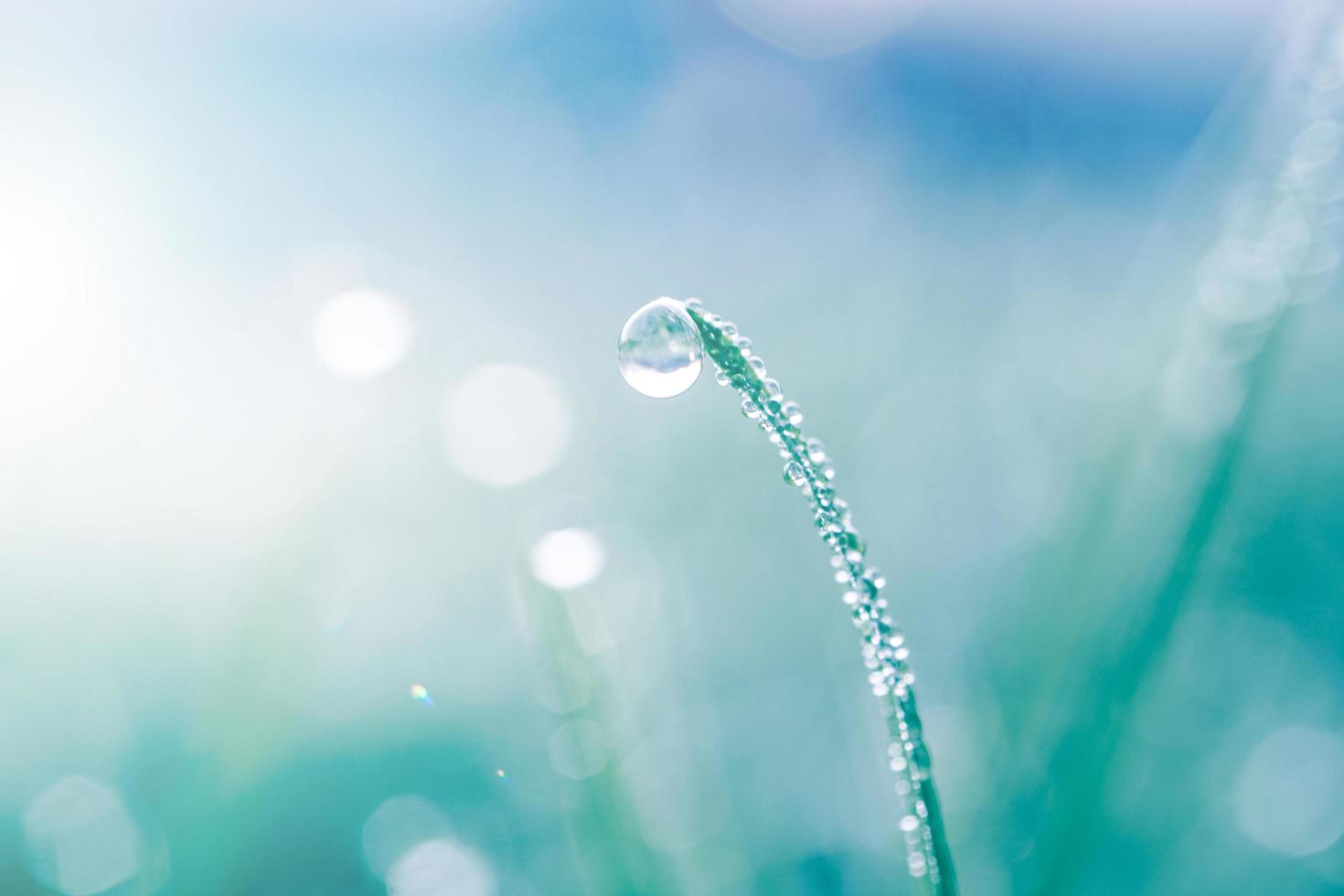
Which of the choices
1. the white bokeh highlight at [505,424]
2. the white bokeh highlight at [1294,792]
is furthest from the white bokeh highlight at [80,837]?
the white bokeh highlight at [1294,792]

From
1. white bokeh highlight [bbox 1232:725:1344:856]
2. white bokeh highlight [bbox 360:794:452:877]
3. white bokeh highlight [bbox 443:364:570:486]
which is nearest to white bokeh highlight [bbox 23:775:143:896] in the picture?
white bokeh highlight [bbox 360:794:452:877]

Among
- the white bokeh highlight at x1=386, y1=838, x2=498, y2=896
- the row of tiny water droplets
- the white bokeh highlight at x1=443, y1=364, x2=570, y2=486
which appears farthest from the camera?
the white bokeh highlight at x1=443, y1=364, x2=570, y2=486

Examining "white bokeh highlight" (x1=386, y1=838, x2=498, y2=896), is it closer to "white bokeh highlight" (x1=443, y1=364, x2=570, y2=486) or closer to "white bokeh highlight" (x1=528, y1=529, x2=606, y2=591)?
"white bokeh highlight" (x1=528, y1=529, x2=606, y2=591)

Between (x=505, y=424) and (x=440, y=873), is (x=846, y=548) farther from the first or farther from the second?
(x=505, y=424)

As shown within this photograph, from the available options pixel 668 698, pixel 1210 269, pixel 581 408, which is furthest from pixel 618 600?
pixel 1210 269

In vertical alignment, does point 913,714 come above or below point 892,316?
below

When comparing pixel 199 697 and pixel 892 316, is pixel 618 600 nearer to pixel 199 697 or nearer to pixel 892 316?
pixel 199 697
